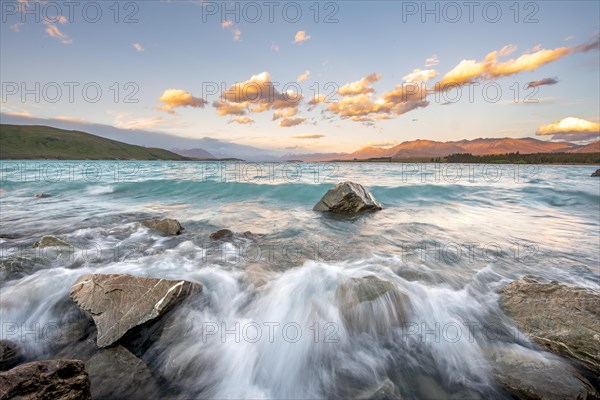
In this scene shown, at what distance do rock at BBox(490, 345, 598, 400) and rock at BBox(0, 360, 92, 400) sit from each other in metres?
4.39

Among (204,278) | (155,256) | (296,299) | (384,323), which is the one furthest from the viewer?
(155,256)

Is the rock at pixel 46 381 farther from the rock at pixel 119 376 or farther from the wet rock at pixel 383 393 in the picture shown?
the wet rock at pixel 383 393

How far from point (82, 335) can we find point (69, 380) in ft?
5.22

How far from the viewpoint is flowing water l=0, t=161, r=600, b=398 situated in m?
3.37

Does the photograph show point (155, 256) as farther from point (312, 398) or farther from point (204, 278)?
point (312, 398)

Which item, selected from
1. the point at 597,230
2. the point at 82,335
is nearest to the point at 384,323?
the point at 82,335

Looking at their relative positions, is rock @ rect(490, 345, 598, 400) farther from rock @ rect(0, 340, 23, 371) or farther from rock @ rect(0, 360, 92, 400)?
rock @ rect(0, 340, 23, 371)

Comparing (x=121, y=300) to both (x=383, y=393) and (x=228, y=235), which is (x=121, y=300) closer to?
(x=383, y=393)

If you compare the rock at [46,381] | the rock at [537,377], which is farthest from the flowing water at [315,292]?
the rock at [46,381]

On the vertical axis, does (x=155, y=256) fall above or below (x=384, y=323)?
above

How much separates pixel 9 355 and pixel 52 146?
21720cm

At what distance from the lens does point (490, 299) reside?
4848mm

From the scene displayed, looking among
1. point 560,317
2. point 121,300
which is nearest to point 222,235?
point 121,300

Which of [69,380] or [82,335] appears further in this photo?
[82,335]
